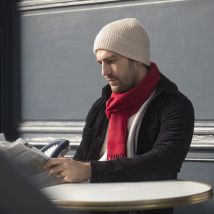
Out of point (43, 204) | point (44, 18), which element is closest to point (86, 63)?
point (44, 18)

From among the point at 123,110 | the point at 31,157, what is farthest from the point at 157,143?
the point at 31,157

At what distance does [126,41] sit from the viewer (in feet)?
7.82

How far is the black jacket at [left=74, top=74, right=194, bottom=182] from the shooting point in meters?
2.05

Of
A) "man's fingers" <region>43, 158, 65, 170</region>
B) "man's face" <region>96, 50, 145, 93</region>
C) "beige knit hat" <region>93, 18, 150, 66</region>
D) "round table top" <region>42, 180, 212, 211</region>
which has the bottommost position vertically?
"round table top" <region>42, 180, 212, 211</region>

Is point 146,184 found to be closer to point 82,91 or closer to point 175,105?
point 175,105

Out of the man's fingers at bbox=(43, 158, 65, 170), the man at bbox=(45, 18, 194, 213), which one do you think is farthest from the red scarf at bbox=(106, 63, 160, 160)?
the man's fingers at bbox=(43, 158, 65, 170)

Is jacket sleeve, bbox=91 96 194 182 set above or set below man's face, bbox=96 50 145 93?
below

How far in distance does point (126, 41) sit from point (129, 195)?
2.57ft

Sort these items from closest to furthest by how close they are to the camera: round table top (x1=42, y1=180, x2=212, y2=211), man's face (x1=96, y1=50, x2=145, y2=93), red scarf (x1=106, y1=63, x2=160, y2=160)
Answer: round table top (x1=42, y1=180, x2=212, y2=211)
red scarf (x1=106, y1=63, x2=160, y2=160)
man's face (x1=96, y1=50, x2=145, y2=93)

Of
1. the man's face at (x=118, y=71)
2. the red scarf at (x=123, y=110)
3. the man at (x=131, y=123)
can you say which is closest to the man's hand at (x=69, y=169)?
the man at (x=131, y=123)

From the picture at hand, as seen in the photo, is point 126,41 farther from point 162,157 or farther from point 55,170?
point 55,170

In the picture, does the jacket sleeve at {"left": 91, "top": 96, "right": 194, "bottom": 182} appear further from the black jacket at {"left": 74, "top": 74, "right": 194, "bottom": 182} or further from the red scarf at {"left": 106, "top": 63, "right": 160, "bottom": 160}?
the red scarf at {"left": 106, "top": 63, "right": 160, "bottom": 160}

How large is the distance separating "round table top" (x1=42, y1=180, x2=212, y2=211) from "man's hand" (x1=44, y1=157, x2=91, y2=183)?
33mm

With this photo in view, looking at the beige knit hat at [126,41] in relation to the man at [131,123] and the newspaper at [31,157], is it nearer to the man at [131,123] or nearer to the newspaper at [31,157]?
the man at [131,123]
